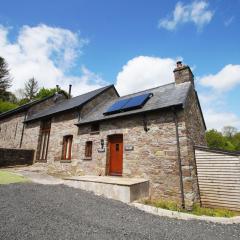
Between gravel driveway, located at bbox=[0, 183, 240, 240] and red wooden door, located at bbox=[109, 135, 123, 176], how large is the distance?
10.1 ft

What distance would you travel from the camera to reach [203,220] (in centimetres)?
559

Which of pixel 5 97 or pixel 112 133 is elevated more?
pixel 5 97

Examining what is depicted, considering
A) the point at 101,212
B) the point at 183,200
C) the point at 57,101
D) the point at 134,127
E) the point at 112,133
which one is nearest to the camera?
the point at 101,212

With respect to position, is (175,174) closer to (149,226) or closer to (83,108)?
(149,226)

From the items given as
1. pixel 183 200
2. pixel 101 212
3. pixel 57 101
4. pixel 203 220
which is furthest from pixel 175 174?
pixel 57 101

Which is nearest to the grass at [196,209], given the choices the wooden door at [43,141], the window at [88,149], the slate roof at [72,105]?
the window at [88,149]

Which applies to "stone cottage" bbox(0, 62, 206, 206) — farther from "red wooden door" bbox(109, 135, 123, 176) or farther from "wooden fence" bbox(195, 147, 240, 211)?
"wooden fence" bbox(195, 147, 240, 211)

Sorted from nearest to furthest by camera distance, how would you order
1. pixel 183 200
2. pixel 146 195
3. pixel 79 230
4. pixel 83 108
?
pixel 79 230
pixel 183 200
pixel 146 195
pixel 83 108

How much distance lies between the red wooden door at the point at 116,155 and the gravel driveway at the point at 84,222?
3.08m

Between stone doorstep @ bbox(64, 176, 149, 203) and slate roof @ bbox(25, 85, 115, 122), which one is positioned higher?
slate roof @ bbox(25, 85, 115, 122)

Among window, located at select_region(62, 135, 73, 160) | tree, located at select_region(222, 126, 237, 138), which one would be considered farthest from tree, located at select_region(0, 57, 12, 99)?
tree, located at select_region(222, 126, 237, 138)

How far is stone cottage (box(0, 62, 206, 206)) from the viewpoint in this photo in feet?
25.5

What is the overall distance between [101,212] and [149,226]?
147 centimetres

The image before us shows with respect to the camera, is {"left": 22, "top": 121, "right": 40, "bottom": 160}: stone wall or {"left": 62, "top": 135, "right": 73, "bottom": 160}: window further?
{"left": 22, "top": 121, "right": 40, "bottom": 160}: stone wall
